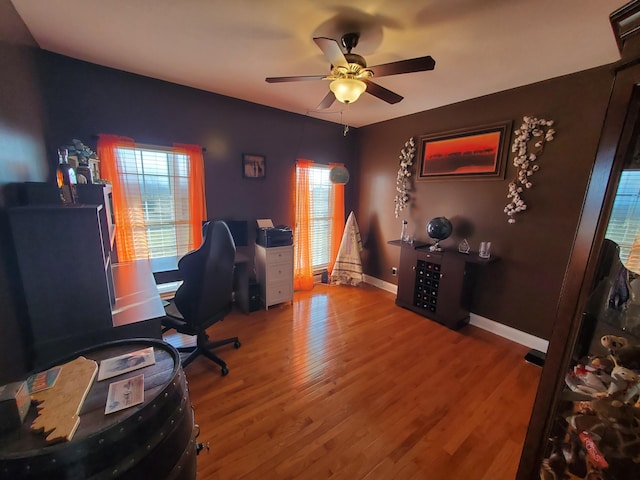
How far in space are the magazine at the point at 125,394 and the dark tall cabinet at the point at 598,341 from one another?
1.35 meters

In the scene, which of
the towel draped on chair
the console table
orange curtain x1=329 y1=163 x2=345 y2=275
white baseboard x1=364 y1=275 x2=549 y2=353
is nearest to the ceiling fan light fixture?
the console table

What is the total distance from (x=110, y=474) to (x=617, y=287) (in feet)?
5.35

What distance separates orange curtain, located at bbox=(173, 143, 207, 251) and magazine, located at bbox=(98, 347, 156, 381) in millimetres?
2111

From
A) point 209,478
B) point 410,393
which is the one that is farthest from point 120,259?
point 410,393

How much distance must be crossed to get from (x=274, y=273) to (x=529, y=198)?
2.88m

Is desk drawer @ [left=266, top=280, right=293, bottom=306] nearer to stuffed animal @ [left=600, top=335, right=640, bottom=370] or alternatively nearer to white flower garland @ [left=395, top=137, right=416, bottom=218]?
white flower garland @ [left=395, top=137, right=416, bottom=218]

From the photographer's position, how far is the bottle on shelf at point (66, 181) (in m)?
1.43

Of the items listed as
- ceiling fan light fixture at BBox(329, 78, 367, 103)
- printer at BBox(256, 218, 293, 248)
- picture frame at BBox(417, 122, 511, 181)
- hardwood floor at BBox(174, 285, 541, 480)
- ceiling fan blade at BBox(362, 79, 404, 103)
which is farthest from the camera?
printer at BBox(256, 218, 293, 248)

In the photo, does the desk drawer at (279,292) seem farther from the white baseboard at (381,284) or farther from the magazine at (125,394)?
the magazine at (125,394)

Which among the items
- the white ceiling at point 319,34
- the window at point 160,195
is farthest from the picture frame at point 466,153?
the window at point 160,195

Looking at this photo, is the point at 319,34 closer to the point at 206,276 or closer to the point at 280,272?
the point at 206,276

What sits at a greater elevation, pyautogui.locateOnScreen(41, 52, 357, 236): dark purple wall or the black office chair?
pyautogui.locateOnScreen(41, 52, 357, 236): dark purple wall

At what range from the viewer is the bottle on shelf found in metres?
1.43

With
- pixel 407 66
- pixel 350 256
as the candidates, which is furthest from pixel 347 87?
pixel 350 256
